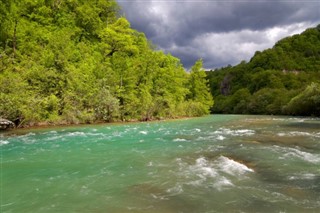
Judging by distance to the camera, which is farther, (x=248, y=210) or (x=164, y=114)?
(x=164, y=114)

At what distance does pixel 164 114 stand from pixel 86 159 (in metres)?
33.6

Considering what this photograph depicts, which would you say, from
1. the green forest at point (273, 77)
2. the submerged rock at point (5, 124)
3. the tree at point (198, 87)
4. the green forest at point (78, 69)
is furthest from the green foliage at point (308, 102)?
the submerged rock at point (5, 124)

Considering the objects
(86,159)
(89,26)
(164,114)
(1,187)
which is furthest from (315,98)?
(1,187)

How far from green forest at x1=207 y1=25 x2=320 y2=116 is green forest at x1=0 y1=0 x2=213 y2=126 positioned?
3534cm

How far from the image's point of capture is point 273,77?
105 metres

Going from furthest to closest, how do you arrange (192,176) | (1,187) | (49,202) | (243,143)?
(243,143), (192,176), (1,187), (49,202)

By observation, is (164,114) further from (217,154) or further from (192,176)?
(192,176)

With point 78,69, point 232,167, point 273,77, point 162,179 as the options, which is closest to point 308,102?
point 78,69

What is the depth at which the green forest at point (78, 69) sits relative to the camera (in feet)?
100

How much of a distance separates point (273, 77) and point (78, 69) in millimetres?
86150

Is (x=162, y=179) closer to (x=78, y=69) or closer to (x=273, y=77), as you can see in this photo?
(x=78, y=69)

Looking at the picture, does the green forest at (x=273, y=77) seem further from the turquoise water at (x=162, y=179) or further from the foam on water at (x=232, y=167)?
the foam on water at (x=232, y=167)

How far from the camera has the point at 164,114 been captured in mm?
45656

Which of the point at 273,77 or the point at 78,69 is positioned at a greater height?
the point at 273,77
